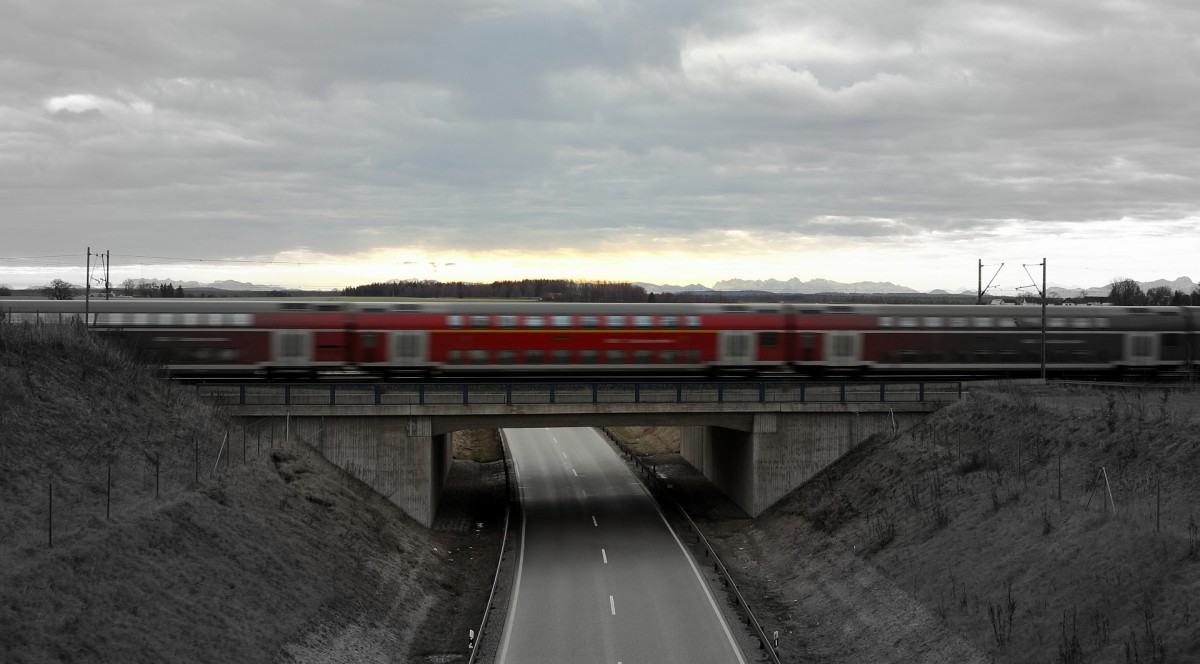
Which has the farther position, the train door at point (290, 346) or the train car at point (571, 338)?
the train car at point (571, 338)

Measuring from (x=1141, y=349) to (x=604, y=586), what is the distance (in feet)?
120

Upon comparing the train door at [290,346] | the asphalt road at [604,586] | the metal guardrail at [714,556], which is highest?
the train door at [290,346]

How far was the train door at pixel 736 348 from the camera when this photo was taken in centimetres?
5025

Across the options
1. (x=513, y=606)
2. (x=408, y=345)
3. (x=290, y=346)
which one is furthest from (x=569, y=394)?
(x=290, y=346)

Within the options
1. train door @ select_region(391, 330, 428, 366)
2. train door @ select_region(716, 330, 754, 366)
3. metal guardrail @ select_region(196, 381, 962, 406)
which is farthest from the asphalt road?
train door @ select_region(391, 330, 428, 366)

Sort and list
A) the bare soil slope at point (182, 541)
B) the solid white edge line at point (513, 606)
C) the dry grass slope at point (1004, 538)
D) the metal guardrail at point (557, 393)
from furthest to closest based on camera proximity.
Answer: the metal guardrail at point (557, 393), the solid white edge line at point (513, 606), the dry grass slope at point (1004, 538), the bare soil slope at point (182, 541)

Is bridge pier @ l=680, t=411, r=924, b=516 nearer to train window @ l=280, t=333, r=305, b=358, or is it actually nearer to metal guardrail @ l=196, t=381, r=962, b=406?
metal guardrail @ l=196, t=381, r=962, b=406

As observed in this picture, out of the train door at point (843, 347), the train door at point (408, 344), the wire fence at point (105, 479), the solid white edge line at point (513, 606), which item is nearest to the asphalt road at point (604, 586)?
the solid white edge line at point (513, 606)

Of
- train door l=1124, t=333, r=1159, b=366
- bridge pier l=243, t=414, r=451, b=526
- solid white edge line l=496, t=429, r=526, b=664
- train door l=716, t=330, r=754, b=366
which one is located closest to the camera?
solid white edge line l=496, t=429, r=526, b=664

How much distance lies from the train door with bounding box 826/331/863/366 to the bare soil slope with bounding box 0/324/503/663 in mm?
→ 20668

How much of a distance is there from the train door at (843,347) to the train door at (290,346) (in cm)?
2799

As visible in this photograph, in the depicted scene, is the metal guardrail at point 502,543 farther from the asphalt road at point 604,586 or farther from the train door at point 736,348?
the train door at point 736,348

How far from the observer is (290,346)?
156ft

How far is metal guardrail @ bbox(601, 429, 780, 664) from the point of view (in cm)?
2867
